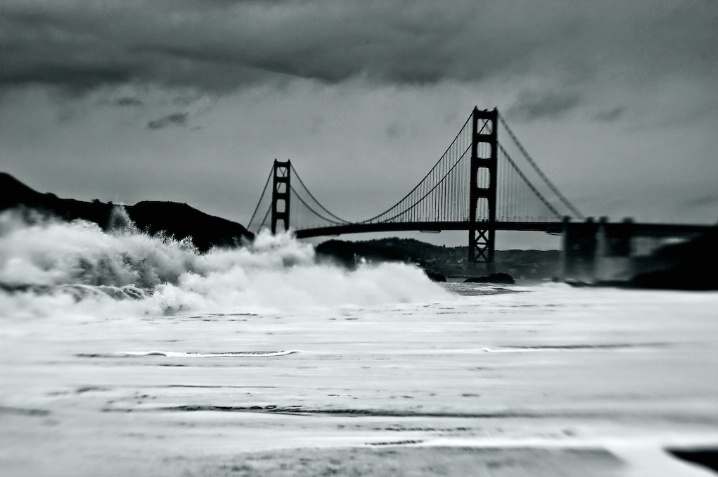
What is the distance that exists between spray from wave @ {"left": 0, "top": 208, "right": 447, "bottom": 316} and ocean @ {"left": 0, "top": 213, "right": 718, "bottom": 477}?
197mm

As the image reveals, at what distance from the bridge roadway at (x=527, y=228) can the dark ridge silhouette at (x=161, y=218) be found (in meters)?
5.65

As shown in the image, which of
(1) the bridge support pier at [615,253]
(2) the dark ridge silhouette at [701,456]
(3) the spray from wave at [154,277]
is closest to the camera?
(2) the dark ridge silhouette at [701,456]

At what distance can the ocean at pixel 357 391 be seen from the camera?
2158 millimetres

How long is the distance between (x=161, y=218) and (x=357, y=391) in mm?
10047

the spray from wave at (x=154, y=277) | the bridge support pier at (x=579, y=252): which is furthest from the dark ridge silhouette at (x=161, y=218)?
the bridge support pier at (x=579, y=252)

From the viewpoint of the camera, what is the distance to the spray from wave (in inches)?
341

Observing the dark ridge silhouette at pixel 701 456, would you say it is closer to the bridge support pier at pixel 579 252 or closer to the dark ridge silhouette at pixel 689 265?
the dark ridge silhouette at pixel 689 265

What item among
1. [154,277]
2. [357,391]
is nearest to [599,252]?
[357,391]

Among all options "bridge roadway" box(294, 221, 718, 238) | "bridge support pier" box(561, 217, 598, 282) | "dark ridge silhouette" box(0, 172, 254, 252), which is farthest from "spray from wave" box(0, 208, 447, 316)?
"bridge support pier" box(561, 217, 598, 282)

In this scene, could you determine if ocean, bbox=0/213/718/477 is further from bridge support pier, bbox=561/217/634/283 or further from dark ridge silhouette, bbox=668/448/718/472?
bridge support pier, bbox=561/217/634/283

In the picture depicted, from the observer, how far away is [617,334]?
19.0 ft

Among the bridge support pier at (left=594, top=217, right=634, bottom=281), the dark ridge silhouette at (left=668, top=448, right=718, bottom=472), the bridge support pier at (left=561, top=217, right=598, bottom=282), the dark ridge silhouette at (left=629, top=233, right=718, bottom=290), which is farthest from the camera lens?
the bridge support pier at (left=561, top=217, right=598, bottom=282)

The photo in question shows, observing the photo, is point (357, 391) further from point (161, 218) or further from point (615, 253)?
point (161, 218)

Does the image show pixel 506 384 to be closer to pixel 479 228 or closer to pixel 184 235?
pixel 184 235
